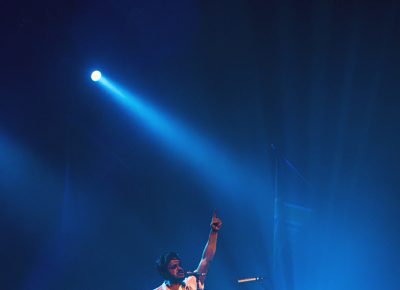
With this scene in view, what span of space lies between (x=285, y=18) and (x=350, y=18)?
94 centimetres

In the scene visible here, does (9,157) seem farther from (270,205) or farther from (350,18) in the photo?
(350,18)

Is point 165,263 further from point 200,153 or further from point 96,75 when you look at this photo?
point 96,75

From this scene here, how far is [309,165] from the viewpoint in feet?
22.7

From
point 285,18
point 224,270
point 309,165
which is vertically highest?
point 285,18

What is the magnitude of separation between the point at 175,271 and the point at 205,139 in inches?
139

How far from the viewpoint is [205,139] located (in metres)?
7.43

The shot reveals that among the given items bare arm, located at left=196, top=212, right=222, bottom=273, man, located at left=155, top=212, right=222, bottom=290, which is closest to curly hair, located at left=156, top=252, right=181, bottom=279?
man, located at left=155, top=212, right=222, bottom=290

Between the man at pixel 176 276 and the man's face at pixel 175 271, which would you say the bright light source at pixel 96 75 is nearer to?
the man at pixel 176 276

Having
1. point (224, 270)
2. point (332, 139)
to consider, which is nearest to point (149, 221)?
point (224, 270)

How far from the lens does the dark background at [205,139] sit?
239 inches

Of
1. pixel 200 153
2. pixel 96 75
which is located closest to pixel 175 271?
pixel 200 153

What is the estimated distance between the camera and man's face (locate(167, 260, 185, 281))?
4156mm

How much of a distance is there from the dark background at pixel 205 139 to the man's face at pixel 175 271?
2353mm

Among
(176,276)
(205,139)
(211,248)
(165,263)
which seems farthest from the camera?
(205,139)
